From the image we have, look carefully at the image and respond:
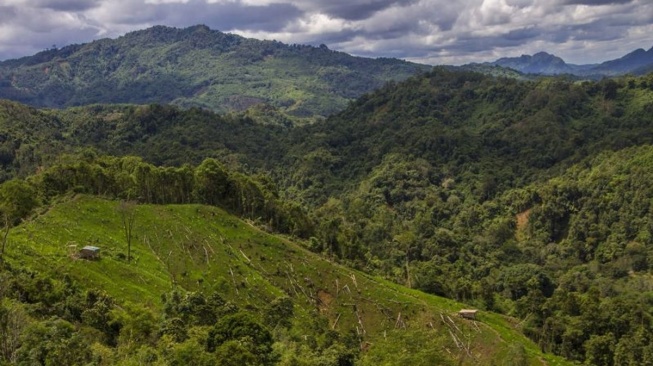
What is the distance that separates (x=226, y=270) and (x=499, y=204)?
102 metres

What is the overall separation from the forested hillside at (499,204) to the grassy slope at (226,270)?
728 cm

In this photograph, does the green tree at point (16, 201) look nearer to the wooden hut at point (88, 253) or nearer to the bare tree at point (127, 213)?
the bare tree at point (127, 213)

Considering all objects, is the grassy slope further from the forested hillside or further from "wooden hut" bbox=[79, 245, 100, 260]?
the forested hillside

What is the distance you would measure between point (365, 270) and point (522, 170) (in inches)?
4100

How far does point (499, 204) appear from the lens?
486 feet

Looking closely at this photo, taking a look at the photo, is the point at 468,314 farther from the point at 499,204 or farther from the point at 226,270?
the point at 499,204

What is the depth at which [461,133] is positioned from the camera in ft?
609

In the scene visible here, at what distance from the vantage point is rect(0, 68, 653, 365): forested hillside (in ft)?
230

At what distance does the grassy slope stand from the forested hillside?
286 inches

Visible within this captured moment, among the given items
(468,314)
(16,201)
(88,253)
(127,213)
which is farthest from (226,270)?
(468,314)

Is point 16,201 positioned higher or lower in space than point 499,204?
higher

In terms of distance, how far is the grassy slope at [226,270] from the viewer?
55.7 meters

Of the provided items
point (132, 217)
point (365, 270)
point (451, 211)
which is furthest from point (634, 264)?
point (132, 217)

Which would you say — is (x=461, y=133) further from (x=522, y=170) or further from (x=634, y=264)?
(x=634, y=264)
